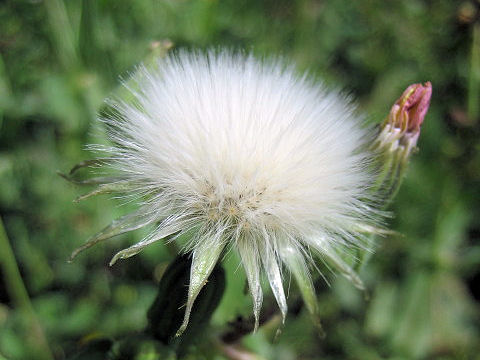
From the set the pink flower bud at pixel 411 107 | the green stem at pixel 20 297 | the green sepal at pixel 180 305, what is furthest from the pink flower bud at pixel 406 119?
the green stem at pixel 20 297

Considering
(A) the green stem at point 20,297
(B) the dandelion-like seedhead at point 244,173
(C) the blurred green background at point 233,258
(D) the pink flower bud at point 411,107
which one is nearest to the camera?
(B) the dandelion-like seedhead at point 244,173

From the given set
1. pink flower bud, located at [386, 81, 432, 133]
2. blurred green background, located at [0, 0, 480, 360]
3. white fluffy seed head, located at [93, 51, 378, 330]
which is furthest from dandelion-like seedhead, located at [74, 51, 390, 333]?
blurred green background, located at [0, 0, 480, 360]

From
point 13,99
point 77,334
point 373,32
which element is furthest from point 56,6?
point 373,32

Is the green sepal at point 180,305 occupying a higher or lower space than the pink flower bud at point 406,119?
lower

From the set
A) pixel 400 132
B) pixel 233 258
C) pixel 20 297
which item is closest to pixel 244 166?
pixel 400 132

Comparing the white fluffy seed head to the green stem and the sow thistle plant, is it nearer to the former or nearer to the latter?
the sow thistle plant

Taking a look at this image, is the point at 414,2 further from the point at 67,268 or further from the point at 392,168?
the point at 67,268

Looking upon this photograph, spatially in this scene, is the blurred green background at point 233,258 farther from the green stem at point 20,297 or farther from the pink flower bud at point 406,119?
the pink flower bud at point 406,119
